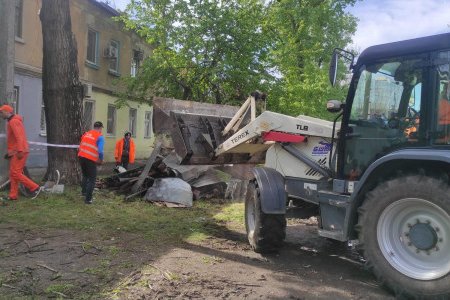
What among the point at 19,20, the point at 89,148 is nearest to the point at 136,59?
the point at 19,20

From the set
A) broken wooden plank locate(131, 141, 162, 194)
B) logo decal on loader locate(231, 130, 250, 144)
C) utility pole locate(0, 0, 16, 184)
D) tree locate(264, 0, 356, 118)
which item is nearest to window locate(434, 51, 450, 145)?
logo decal on loader locate(231, 130, 250, 144)

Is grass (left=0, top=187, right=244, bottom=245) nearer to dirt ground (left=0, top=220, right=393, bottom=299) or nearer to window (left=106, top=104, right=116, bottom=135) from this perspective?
dirt ground (left=0, top=220, right=393, bottom=299)

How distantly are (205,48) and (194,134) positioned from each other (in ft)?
28.9

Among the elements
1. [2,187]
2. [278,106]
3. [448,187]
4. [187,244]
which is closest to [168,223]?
[187,244]

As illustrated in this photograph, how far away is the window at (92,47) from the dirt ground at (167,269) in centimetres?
1440

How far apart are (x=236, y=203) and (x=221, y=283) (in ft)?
18.8

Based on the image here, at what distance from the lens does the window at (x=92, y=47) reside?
66.3ft

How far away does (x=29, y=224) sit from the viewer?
23.7 ft

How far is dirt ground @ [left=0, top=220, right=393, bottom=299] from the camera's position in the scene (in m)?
4.59

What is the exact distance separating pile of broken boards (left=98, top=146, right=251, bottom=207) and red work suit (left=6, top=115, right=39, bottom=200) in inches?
84.8

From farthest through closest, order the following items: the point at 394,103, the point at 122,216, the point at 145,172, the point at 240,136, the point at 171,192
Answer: the point at 145,172, the point at 171,192, the point at 122,216, the point at 240,136, the point at 394,103

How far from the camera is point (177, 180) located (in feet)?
33.7

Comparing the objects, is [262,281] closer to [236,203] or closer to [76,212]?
[76,212]

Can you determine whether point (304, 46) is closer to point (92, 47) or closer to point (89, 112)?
point (92, 47)
